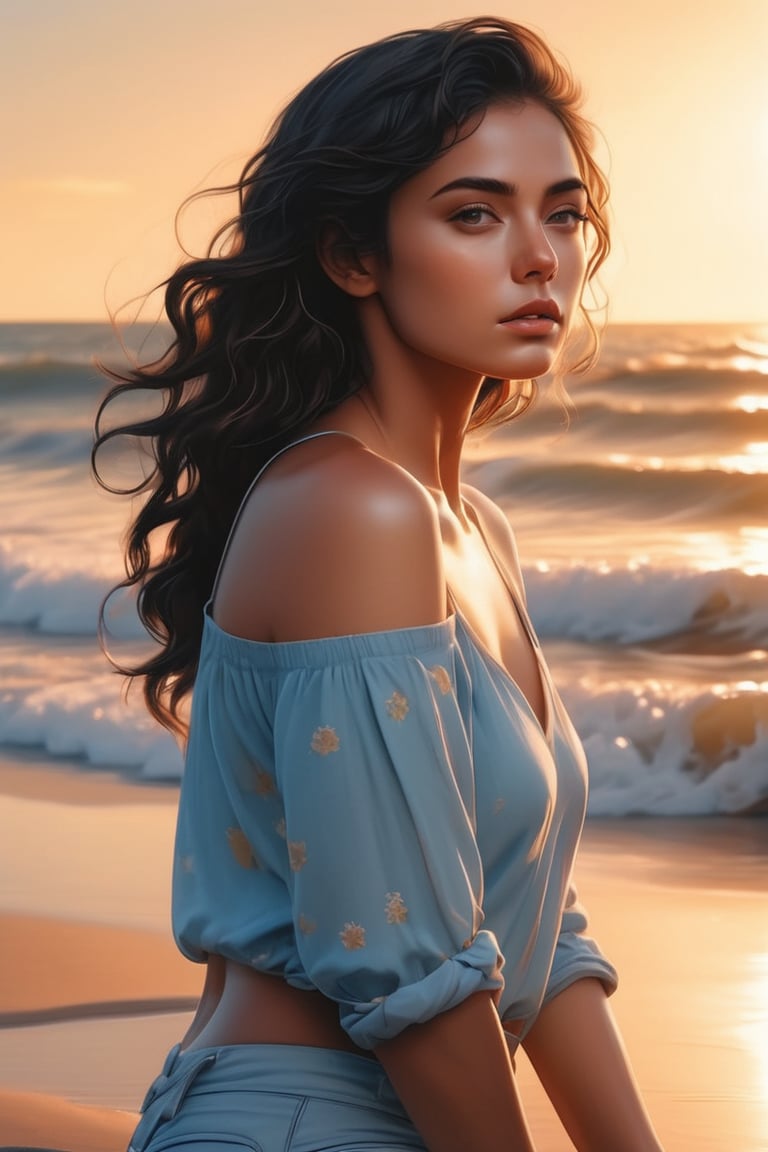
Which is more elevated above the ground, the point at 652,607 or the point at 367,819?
the point at 367,819

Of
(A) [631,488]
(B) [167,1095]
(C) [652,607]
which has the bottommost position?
(A) [631,488]

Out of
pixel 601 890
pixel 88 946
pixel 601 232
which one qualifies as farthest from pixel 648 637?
pixel 601 232

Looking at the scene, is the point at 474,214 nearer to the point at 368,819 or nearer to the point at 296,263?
the point at 296,263

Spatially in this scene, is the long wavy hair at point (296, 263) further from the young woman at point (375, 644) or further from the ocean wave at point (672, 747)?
the ocean wave at point (672, 747)

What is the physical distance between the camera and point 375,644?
118 centimetres

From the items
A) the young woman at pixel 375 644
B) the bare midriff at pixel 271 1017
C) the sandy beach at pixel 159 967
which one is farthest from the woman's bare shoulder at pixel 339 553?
the sandy beach at pixel 159 967

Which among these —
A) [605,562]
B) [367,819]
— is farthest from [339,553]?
[605,562]

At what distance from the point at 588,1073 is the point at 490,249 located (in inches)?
30.0

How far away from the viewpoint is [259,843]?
50.0 inches

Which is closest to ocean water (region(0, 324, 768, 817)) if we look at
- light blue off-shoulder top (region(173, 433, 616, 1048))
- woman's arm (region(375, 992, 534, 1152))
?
light blue off-shoulder top (region(173, 433, 616, 1048))

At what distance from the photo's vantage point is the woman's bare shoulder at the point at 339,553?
118 centimetres

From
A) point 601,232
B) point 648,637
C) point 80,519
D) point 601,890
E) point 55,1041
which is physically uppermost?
point 601,232

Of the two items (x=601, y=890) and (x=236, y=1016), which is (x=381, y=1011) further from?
(x=601, y=890)

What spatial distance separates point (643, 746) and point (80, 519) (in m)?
6.44
